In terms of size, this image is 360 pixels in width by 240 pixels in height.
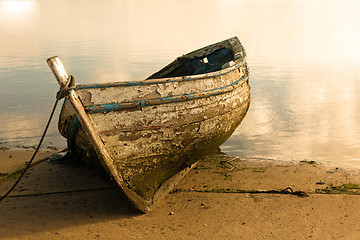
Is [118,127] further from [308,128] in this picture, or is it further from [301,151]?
[308,128]

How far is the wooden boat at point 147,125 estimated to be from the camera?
392cm

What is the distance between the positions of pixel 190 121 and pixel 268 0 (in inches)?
2686

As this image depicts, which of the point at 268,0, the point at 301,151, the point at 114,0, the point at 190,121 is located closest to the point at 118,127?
the point at 190,121

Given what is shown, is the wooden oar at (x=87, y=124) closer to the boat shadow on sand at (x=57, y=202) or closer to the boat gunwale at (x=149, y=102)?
the boat gunwale at (x=149, y=102)

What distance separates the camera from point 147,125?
13.9 feet

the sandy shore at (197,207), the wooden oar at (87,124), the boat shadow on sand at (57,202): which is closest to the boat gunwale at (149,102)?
the wooden oar at (87,124)

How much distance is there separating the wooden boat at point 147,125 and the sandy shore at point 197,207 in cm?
35

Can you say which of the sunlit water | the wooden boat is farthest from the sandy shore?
the sunlit water

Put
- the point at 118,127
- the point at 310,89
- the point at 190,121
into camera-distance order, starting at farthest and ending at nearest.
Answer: the point at 310,89, the point at 190,121, the point at 118,127

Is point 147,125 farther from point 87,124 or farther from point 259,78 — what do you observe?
point 259,78

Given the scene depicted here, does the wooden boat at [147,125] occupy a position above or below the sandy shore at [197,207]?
above

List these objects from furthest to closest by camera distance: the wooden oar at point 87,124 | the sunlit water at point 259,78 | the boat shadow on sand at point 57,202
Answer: the sunlit water at point 259,78
the boat shadow on sand at point 57,202
the wooden oar at point 87,124

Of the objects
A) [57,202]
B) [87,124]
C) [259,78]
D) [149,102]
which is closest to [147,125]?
[149,102]

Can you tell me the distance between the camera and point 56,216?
14.2ft
